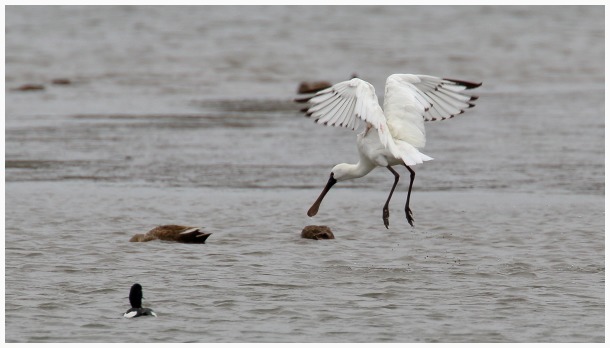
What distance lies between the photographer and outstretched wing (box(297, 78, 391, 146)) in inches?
406

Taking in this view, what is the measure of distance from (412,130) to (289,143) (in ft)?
21.6

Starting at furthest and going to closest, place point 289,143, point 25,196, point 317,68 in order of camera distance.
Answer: point 317,68
point 289,143
point 25,196

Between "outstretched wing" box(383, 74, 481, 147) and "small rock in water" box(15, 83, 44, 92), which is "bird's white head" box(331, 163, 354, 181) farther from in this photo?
A: "small rock in water" box(15, 83, 44, 92)

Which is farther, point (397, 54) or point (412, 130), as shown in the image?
point (397, 54)

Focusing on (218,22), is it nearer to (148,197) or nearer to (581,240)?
(148,197)

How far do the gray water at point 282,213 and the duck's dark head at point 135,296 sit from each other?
8.8 inches

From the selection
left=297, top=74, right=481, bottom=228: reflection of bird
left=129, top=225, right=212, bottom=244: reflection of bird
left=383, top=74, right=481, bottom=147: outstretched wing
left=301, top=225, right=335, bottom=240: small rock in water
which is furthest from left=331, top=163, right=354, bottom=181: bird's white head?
left=129, top=225, right=212, bottom=244: reflection of bird

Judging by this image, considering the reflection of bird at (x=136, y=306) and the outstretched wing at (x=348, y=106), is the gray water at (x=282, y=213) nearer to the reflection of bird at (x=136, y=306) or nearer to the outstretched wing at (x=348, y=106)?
the reflection of bird at (x=136, y=306)

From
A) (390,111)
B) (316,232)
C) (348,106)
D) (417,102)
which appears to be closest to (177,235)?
(316,232)

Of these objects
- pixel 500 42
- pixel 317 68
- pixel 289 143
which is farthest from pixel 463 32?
pixel 289 143

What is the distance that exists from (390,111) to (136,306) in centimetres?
321

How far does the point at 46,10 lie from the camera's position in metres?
44.8

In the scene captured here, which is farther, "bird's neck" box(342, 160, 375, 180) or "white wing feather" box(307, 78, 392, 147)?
"bird's neck" box(342, 160, 375, 180)

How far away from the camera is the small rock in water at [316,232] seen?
10984 millimetres
